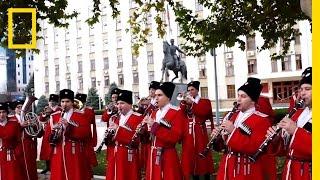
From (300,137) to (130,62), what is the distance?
56.9 m

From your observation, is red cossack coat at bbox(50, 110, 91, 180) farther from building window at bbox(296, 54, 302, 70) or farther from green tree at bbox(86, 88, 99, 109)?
green tree at bbox(86, 88, 99, 109)

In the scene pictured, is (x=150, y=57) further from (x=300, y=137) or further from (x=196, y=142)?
(x=300, y=137)

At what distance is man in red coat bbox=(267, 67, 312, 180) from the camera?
4785 mm

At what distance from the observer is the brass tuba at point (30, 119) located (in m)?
10.0

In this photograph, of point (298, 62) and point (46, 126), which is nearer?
point (46, 126)

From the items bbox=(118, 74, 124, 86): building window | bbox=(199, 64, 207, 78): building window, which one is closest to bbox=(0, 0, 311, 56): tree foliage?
bbox=(199, 64, 207, 78): building window

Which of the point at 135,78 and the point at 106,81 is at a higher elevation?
the point at 135,78

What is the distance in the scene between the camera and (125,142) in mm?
7898

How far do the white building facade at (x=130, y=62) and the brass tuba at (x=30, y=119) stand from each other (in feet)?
101

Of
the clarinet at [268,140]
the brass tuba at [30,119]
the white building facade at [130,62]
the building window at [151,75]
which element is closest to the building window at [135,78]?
the white building facade at [130,62]

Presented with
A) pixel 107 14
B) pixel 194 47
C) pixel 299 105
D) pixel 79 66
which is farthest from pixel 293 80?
pixel 299 105

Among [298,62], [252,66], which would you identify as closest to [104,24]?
[252,66]

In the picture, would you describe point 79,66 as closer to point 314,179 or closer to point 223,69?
point 223,69

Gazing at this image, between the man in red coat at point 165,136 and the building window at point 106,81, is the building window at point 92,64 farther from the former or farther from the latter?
the man in red coat at point 165,136
